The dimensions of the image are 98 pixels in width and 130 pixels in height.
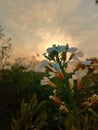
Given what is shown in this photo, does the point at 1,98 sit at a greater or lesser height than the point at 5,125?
greater


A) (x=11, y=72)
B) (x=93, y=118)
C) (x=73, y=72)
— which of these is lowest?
(x=93, y=118)

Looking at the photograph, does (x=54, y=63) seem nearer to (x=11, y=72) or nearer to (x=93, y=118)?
(x=93, y=118)

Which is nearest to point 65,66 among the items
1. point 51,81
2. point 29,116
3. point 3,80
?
point 51,81

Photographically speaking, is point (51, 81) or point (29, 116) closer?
point (51, 81)

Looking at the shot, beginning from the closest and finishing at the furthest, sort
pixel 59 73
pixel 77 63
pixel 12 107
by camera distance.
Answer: pixel 59 73 < pixel 77 63 < pixel 12 107

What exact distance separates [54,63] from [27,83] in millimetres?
5527

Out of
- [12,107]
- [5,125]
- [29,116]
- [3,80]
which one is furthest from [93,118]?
[3,80]

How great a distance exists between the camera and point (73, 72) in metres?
2.08

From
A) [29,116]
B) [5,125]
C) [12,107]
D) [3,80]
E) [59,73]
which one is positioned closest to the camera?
[59,73]

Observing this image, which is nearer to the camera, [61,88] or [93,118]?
[61,88]

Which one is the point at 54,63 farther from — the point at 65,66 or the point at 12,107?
the point at 12,107

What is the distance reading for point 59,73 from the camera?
194 centimetres

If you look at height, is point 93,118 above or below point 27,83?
below

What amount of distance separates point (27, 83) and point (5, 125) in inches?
45.8
